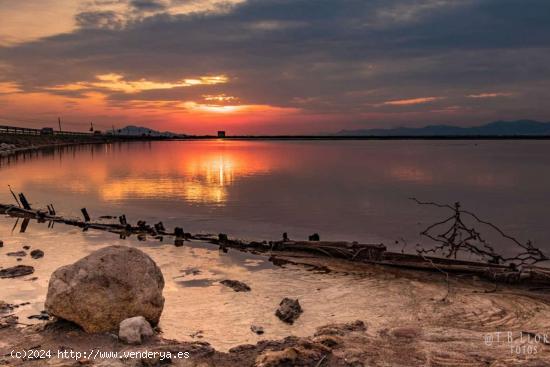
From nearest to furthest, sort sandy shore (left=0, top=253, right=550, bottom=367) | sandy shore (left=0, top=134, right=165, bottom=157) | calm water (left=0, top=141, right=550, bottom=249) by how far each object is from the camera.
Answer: sandy shore (left=0, top=253, right=550, bottom=367) → calm water (left=0, top=141, right=550, bottom=249) → sandy shore (left=0, top=134, right=165, bottom=157)

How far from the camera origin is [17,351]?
8.98 meters

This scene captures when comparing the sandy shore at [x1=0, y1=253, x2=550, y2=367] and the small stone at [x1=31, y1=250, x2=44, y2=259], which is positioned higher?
the small stone at [x1=31, y1=250, x2=44, y2=259]

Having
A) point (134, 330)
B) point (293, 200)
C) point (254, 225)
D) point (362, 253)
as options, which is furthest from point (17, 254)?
point (293, 200)

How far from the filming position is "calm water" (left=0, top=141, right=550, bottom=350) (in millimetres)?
12070

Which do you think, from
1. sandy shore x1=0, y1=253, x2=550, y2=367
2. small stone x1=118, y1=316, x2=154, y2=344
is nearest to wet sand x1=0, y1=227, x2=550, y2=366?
sandy shore x1=0, y1=253, x2=550, y2=367

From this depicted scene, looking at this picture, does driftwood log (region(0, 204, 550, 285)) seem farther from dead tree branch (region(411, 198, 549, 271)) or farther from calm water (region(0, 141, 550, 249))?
calm water (region(0, 141, 550, 249))

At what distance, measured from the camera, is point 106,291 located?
10.3 meters

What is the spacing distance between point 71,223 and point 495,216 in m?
30.2

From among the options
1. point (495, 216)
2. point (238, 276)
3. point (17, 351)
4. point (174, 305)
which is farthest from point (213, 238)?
point (495, 216)

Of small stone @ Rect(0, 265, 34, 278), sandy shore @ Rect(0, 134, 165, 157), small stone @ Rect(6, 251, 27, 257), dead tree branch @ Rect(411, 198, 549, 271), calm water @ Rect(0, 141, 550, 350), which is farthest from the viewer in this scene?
sandy shore @ Rect(0, 134, 165, 157)

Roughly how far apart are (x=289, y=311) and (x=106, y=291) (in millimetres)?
4433

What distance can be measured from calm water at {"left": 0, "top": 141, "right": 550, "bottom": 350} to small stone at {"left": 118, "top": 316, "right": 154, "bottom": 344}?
826 mm

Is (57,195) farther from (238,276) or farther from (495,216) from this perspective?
(495,216)

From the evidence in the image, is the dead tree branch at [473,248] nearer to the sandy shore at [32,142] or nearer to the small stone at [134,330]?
the small stone at [134,330]
